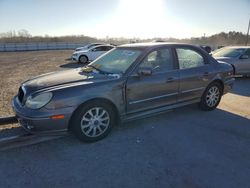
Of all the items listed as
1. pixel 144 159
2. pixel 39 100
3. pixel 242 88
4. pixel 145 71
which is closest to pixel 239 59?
pixel 242 88

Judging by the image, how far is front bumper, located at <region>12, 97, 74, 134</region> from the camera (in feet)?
10.5

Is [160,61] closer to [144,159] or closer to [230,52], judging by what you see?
[144,159]

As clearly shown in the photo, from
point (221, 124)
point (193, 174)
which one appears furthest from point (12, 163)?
point (221, 124)

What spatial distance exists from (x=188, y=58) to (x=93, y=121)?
8.17ft

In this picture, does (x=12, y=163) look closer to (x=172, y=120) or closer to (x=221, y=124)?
(x=172, y=120)

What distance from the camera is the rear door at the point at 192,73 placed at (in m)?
4.55

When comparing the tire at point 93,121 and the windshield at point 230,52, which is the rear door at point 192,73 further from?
the windshield at point 230,52

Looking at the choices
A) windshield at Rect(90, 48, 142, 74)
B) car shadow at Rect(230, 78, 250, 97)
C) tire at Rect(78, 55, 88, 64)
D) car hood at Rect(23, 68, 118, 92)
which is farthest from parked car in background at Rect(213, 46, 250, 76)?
tire at Rect(78, 55, 88, 64)

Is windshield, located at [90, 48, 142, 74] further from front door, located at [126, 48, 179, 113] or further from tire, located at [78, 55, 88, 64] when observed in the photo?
tire, located at [78, 55, 88, 64]

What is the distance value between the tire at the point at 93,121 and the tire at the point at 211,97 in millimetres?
2433

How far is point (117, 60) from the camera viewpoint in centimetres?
434

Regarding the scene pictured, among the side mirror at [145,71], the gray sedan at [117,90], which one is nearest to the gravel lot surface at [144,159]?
the gray sedan at [117,90]

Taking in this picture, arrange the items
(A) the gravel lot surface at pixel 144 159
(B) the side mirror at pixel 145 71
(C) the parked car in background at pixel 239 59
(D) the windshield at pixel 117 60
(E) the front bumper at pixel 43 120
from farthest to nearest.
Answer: (C) the parked car in background at pixel 239 59 < (D) the windshield at pixel 117 60 < (B) the side mirror at pixel 145 71 < (E) the front bumper at pixel 43 120 < (A) the gravel lot surface at pixel 144 159

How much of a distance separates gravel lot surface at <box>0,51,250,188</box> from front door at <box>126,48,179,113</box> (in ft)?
1.65
